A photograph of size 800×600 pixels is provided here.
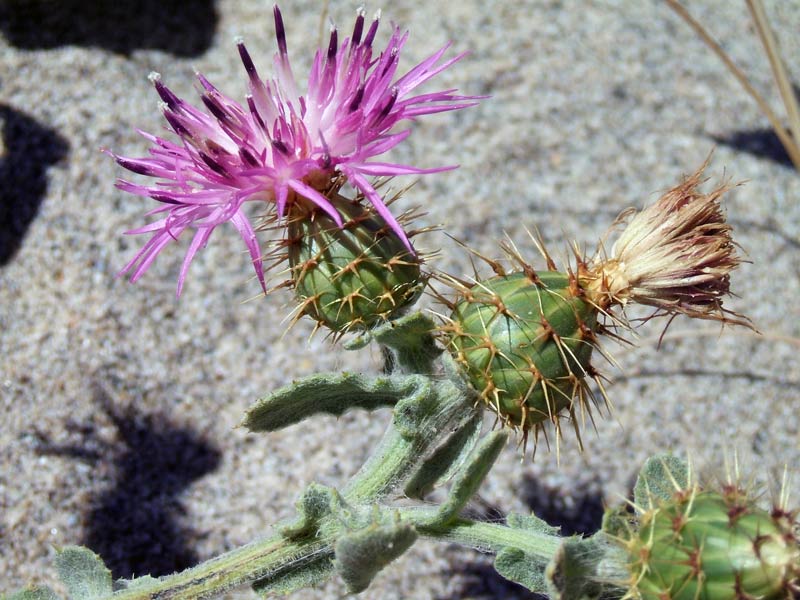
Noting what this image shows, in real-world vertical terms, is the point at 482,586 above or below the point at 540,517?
below

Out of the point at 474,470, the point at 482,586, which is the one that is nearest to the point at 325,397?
the point at 474,470

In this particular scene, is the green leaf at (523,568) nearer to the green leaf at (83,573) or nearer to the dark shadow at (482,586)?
the dark shadow at (482,586)

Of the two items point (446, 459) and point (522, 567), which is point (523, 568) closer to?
point (522, 567)

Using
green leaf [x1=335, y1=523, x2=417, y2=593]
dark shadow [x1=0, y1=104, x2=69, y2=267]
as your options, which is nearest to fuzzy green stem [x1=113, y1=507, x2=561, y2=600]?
green leaf [x1=335, y1=523, x2=417, y2=593]

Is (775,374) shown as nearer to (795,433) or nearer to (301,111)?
(795,433)

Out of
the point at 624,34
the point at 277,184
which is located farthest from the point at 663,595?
the point at 624,34

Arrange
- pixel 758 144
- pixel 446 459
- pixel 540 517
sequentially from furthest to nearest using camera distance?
pixel 758 144 → pixel 540 517 → pixel 446 459

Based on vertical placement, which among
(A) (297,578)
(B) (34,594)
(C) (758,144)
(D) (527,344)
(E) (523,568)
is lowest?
(B) (34,594)

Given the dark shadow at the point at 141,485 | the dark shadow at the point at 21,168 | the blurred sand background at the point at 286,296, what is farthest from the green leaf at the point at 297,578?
the dark shadow at the point at 21,168
